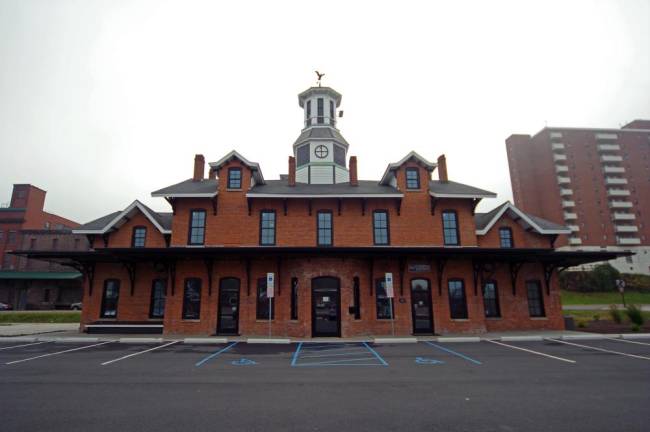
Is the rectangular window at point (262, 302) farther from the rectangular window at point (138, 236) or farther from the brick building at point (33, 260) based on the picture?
the brick building at point (33, 260)

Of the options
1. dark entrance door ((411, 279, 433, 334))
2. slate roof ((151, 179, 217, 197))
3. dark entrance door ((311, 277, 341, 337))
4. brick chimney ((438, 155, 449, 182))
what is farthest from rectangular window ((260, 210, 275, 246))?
brick chimney ((438, 155, 449, 182))

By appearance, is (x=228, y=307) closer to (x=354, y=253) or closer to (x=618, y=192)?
(x=354, y=253)

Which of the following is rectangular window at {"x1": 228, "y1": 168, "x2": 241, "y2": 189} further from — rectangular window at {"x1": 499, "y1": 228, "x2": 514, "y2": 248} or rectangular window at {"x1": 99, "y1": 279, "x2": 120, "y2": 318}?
rectangular window at {"x1": 499, "y1": 228, "x2": 514, "y2": 248}

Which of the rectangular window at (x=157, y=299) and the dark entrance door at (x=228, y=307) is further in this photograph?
the rectangular window at (x=157, y=299)

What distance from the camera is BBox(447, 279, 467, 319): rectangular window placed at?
1788cm

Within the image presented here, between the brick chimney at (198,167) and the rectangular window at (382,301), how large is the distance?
1323 centimetres

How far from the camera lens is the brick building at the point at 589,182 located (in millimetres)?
62312

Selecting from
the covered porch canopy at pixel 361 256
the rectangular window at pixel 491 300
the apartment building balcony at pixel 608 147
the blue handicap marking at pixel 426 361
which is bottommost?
the blue handicap marking at pixel 426 361

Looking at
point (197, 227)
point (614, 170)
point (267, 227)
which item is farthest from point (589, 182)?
point (197, 227)

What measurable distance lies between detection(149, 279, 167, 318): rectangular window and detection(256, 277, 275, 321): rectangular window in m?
6.24

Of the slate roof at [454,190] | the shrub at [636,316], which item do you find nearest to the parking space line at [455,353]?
the slate roof at [454,190]

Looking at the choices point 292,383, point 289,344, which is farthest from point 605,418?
point 289,344

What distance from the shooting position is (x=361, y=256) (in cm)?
1770

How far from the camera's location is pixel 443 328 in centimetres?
1741
